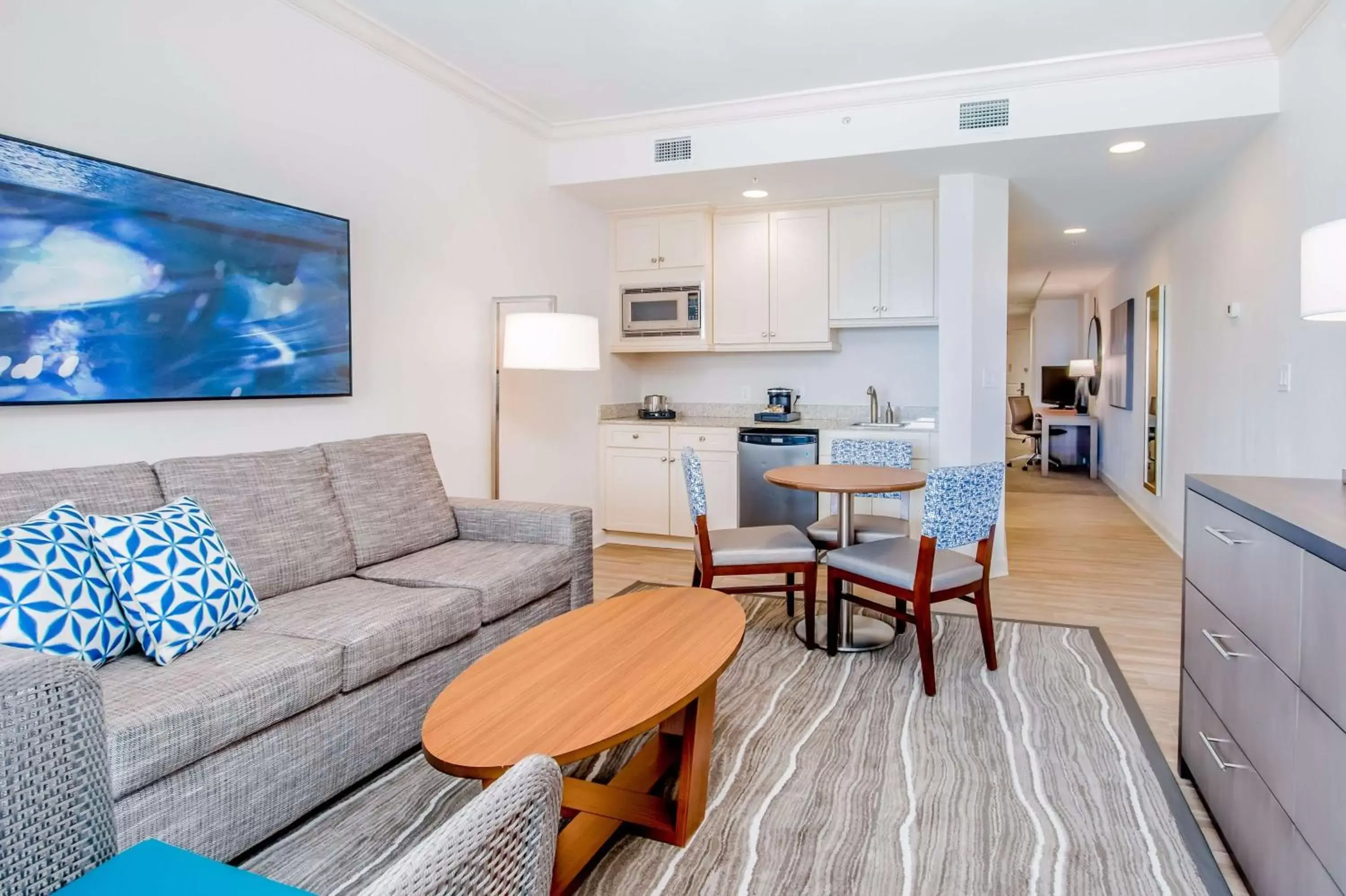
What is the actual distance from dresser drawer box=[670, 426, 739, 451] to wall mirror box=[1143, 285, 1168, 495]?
337 centimetres

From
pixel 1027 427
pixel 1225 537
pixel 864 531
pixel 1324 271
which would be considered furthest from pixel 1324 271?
pixel 1027 427

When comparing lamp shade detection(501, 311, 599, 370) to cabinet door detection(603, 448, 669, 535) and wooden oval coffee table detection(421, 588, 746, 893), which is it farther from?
cabinet door detection(603, 448, 669, 535)

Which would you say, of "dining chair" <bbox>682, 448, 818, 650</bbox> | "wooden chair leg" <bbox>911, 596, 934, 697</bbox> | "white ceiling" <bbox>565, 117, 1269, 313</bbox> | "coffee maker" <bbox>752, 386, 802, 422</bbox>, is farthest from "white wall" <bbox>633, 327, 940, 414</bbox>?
"wooden chair leg" <bbox>911, 596, 934, 697</bbox>

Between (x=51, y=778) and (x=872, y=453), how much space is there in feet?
12.4

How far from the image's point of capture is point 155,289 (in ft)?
7.99

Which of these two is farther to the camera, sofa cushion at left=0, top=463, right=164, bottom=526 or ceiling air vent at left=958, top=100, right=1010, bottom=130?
ceiling air vent at left=958, top=100, right=1010, bottom=130

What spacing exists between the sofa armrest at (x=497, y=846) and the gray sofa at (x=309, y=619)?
0.98 metres

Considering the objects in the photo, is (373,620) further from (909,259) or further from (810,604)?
(909,259)

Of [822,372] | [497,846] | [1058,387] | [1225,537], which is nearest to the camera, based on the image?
[497,846]

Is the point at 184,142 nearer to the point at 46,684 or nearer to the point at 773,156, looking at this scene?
the point at 46,684

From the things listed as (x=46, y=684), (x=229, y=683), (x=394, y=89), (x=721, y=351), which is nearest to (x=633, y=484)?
(x=721, y=351)

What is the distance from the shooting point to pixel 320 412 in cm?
310

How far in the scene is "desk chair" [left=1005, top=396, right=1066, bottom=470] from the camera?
10211mm

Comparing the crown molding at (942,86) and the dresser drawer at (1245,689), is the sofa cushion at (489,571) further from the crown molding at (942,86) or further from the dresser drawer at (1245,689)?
the crown molding at (942,86)
